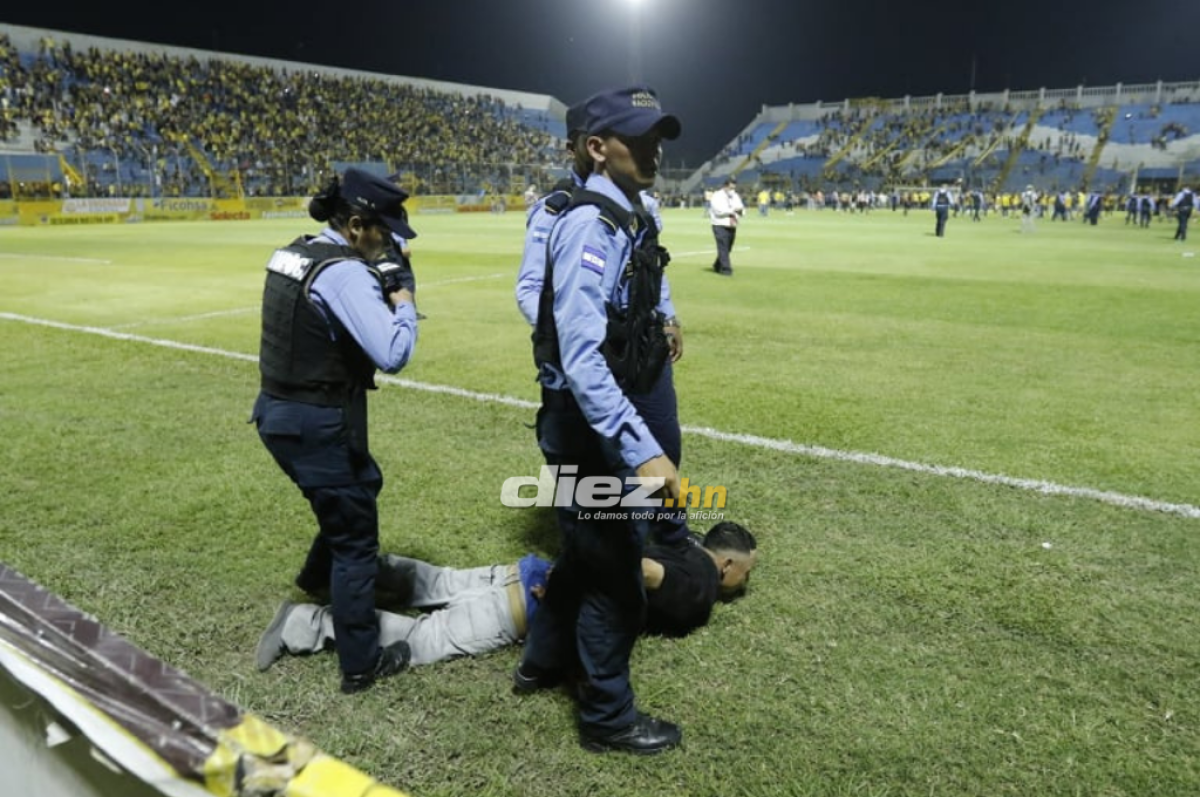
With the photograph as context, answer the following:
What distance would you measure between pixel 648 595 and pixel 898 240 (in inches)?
1028

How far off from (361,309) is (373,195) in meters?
0.44

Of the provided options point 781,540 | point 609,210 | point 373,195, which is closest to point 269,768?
point 609,210

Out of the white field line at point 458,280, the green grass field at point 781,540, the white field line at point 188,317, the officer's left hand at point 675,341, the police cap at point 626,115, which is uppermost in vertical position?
the police cap at point 626,115

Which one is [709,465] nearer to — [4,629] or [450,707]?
[450,707]

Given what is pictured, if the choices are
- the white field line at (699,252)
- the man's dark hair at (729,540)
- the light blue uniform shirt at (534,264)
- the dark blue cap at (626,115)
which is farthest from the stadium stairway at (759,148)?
the dark blue cap at (626,115)

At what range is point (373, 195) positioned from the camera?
2.96 m

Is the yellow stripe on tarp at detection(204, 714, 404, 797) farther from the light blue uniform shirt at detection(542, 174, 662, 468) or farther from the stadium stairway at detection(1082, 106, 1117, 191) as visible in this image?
the stadium stairway at detection(1082, 106, 1117, 191)

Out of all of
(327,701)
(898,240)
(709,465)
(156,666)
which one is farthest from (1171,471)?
(898,240)

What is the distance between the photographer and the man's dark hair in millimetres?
3762

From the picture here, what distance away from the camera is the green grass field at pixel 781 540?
2803 millimetres

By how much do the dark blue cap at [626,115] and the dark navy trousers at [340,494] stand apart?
1.33m

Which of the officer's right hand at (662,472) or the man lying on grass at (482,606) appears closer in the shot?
the officer's right hand at (662,472)

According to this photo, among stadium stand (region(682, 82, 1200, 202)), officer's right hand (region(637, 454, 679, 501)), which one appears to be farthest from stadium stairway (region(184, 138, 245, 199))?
officer's right hand (region(637, 454, 679, 501))

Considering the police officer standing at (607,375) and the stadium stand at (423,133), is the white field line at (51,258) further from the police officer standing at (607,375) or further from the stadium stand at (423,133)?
the police officer standing at (607,375)
